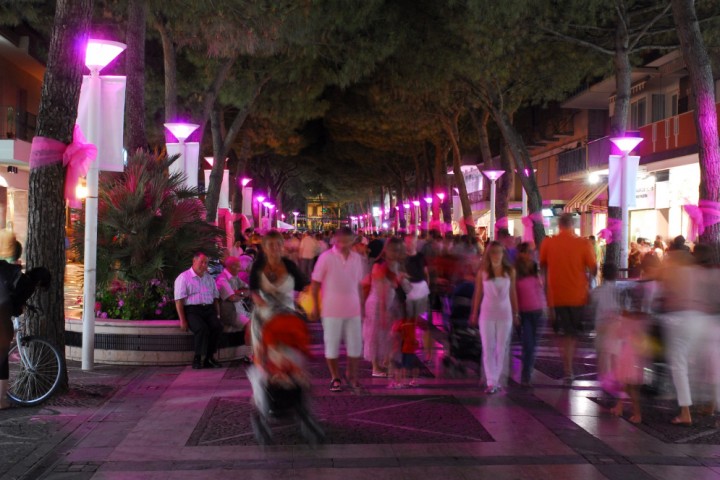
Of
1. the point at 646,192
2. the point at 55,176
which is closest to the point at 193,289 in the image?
the point at 55,176

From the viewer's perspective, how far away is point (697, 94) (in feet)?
Answer: 40.4

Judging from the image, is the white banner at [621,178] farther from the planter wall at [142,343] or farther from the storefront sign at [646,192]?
the storefront sign at [646,192]

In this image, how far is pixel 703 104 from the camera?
12219mm

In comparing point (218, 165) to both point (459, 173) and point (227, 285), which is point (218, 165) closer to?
point (227, 285)

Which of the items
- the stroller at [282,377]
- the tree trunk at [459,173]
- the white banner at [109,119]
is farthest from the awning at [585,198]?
the stroller at [282,377]

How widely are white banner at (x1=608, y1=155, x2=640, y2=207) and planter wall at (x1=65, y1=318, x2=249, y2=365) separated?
29.3 ft

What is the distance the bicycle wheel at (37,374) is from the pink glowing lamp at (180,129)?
27.8ft

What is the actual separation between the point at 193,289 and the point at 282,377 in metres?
3.97

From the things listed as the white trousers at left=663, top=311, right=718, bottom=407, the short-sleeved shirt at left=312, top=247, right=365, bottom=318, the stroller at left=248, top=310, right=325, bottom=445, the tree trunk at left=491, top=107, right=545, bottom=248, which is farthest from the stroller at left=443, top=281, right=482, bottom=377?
the tree trunk at left=491, top=107, right=545, bottom=248

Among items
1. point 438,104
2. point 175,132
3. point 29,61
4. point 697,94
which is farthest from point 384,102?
point 697,94

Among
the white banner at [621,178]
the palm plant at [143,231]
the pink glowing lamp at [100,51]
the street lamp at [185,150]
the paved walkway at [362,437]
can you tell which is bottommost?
the paved walkway at [362,437]

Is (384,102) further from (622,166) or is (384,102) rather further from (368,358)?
(368,358)

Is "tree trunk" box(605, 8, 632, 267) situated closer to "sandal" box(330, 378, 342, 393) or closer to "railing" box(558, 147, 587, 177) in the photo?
"sandal" box(330, 378, 342, 393)

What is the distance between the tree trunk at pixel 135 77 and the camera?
1370 centimetres
